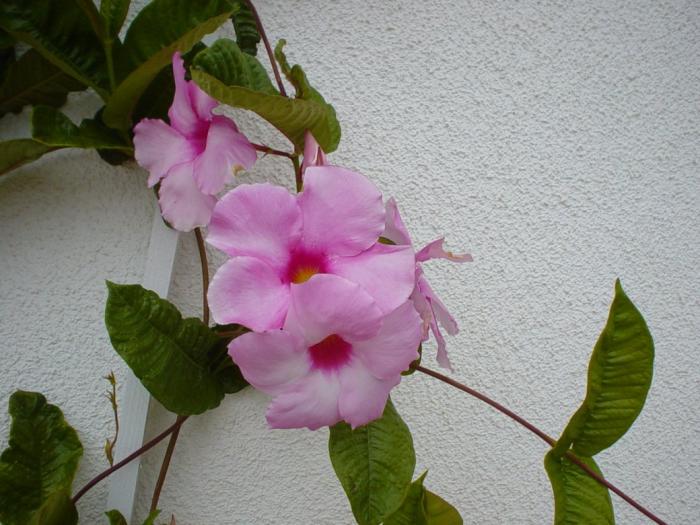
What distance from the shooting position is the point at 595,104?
2.60ft

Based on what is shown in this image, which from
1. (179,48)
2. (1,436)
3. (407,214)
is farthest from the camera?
(407,214)

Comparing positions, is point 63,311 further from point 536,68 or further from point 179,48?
point 536,68

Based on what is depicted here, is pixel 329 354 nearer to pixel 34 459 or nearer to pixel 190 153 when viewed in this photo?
pixel 190 153

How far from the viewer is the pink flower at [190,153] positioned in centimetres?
50

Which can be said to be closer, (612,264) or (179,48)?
(179,48)

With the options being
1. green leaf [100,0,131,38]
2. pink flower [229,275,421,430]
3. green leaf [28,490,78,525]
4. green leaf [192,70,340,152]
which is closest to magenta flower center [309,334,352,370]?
pink flower [229,275,421,430]

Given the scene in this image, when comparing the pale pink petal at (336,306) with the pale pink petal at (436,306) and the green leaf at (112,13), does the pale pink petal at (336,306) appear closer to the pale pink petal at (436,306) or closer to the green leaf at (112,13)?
the pale pink petal at (436,306)

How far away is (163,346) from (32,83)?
39cm

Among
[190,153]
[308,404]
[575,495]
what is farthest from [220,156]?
[575,495]

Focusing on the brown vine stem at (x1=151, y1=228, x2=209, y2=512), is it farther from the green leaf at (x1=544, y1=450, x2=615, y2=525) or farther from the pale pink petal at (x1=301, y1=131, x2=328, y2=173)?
the green leaf at (x1=544, y1=450, x2=615, y2=525)

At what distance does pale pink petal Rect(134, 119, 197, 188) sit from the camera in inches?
20.6

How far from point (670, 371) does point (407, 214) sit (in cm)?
51

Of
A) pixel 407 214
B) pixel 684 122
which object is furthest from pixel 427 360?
pixel 684 122

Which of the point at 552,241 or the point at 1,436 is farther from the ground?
the point at 552,241
